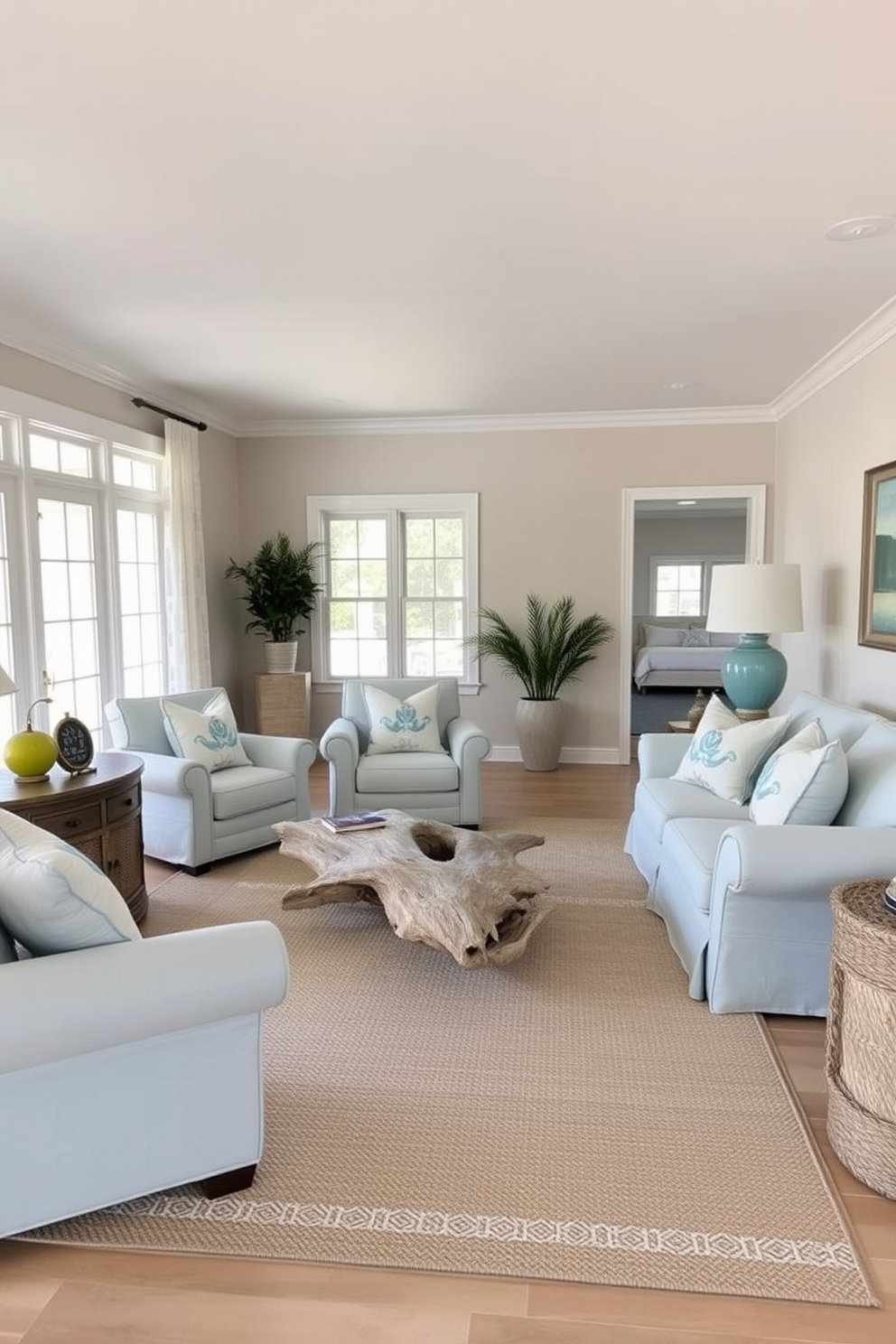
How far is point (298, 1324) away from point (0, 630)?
341 cm

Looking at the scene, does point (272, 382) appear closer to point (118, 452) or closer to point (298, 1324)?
point (118, 452)

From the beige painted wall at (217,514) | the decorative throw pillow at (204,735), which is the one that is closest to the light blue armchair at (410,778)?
the decorative throw pillow at (204,735)

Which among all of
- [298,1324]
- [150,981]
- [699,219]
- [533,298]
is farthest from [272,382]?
[298,1324]

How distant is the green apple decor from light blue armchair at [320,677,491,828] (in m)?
1.55

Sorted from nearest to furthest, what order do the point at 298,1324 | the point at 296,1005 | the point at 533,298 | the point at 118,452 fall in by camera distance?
the point at 298,1324 → the point at 296,1005 → the point at 533,298 → the point at 118,452

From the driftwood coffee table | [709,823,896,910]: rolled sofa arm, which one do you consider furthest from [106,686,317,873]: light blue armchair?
[709,823,896,910]: rolled sofa arm

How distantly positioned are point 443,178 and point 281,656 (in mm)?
4316

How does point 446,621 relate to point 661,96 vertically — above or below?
below

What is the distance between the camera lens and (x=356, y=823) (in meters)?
3.75

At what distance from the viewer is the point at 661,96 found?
7.30 feet

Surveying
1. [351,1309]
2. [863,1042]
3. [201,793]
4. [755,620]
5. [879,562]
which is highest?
[879,562]

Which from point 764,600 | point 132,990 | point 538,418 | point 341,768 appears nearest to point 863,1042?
point 132,990

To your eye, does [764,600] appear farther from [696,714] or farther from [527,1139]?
[527,1139]

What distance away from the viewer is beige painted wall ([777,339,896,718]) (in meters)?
4.27
